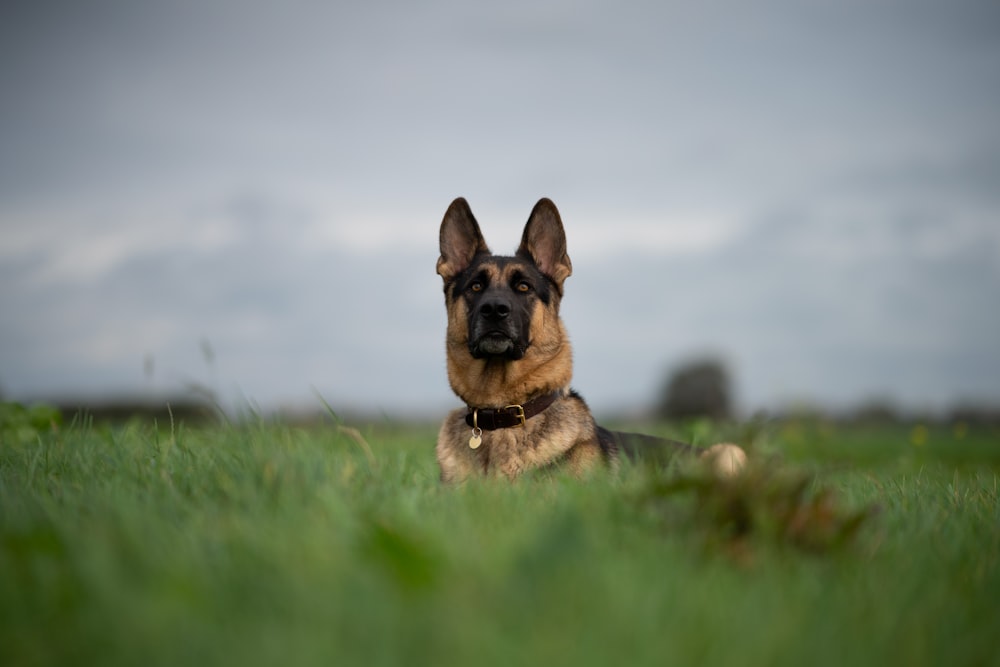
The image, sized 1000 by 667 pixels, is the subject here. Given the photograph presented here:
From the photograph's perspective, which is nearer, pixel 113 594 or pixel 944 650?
pixel 113 594

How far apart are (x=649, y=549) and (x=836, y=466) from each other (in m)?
1.15

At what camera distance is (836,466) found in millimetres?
3428

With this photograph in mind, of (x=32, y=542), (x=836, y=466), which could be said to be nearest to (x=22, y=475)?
(x=32, y=542)

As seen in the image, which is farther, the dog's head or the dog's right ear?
the dog's right ear

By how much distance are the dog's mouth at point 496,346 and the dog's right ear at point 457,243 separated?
41.5 inches

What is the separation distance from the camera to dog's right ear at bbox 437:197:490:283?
21.7 feet

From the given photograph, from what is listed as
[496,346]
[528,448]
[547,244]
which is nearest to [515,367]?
[496,346]

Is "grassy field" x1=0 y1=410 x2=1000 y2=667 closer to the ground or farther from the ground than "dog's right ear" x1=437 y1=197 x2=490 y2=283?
closer to the ground

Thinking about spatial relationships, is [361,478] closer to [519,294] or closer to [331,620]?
[331,620]

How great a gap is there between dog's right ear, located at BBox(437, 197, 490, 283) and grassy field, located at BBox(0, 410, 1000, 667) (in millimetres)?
3035

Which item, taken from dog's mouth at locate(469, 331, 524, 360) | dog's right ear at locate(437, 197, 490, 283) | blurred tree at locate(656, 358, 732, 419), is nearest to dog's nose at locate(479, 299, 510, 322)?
dog's mouth at locate(469, 331, 524, 360)

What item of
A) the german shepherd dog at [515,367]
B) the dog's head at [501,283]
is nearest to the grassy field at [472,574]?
the german shepherd dog at [515,367]

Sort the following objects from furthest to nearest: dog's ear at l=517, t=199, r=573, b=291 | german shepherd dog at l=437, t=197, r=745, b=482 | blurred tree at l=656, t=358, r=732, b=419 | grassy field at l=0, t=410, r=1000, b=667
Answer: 1. blurred tree at l=656, t=358, r=732, b=419
2. dog's ear at l=517, t=199, r=573, b=291
3. german shepherd dog at l=437, t=197, r=745, b=482
4. grassy field at l=0, t=410, r=1000, b=667

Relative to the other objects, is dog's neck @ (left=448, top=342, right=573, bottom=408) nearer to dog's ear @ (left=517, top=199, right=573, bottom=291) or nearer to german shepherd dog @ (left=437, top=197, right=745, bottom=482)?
german shepherd dog @ (left=437, top=197, right=745, bottom=482)
